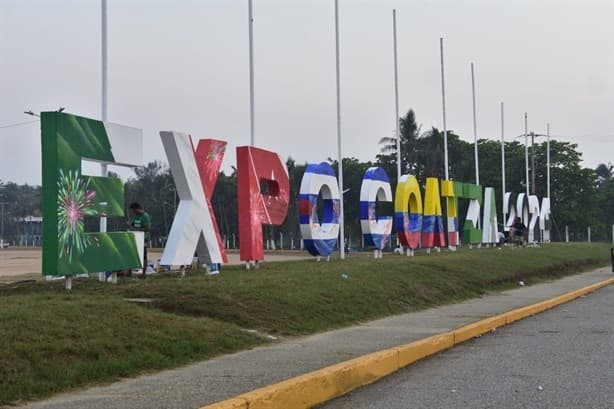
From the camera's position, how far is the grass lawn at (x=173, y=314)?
319 inches

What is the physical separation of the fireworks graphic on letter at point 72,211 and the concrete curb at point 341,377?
623 centimetres

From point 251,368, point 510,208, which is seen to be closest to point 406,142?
point 510,208

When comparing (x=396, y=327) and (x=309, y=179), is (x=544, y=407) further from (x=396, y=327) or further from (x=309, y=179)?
(x=309, y=179)

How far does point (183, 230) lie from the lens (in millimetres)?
16797

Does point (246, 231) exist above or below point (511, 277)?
above

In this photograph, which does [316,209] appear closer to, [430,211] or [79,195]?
[430,211]

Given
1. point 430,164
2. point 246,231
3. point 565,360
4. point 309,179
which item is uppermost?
point 430,164

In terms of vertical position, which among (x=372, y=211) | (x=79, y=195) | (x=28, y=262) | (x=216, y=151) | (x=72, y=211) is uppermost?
(x=216, y=151)

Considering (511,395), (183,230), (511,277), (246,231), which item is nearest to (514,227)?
(511,277)

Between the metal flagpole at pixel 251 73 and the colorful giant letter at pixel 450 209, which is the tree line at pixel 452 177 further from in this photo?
the metal flagpole at pixel 251 73

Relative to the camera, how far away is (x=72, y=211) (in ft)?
44.4

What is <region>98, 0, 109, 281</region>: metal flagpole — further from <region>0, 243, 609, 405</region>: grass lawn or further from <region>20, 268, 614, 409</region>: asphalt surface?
<region>20, 268, 614, 409</region>: asphalt surface

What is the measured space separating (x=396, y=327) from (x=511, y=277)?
13.4m

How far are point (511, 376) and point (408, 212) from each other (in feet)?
71.9
